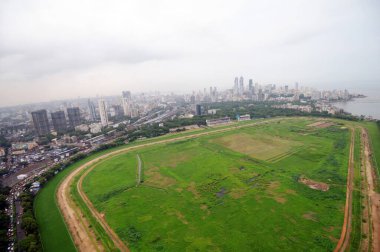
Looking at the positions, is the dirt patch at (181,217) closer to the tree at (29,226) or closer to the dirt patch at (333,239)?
the dirt patch at (333,239)

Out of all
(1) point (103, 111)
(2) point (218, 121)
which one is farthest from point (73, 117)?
(2) point (218, 121)

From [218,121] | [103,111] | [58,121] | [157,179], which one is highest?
[103,111]

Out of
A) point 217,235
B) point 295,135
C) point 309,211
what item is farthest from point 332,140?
point 217,235

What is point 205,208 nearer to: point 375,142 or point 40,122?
point 375,142

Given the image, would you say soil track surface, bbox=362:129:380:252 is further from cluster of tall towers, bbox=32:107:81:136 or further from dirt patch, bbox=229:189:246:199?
cluster of tall towers, bbox=32:107:81:136

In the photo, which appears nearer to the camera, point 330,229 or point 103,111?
point 330,229

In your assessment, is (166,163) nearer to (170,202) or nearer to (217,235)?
(170,202)
